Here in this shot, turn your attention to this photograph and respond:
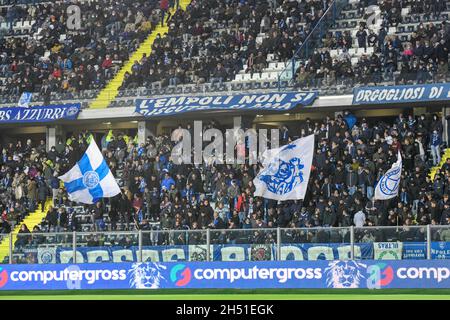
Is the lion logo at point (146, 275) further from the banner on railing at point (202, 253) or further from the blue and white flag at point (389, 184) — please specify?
the blue and white flag at point (389, 184)

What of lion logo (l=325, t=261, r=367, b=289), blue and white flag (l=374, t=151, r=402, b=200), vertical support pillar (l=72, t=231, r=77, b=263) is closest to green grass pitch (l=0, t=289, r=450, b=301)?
lion logo (l=325, t=261, r=367, b=289)

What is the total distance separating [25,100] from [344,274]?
18970 millimetres

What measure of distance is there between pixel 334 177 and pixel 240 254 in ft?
17.7

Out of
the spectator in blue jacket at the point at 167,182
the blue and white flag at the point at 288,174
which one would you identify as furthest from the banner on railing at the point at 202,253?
the spectator in blue jacket at the point at 167,182

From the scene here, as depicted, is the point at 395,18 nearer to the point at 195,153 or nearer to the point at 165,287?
the point at 195,153

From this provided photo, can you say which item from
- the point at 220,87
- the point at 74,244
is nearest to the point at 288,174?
the point at 74,244

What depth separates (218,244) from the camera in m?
31.4

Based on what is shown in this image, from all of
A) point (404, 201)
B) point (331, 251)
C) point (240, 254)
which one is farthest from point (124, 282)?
point (404, 201)

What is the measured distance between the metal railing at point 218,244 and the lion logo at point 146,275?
0.22m

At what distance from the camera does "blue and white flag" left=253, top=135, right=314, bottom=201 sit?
3378 cm

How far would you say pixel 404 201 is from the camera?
3406 cm

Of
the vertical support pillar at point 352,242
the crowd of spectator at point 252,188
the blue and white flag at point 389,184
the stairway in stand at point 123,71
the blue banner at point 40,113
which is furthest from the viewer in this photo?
the stairway in stand at point 123,71

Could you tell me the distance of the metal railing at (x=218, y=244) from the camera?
2967cm

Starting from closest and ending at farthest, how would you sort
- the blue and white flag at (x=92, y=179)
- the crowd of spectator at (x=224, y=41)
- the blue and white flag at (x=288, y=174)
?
the blue and white flag at (x=92, y=179), the blue and white flag at (x=288, y=174), the crowd of spectator at (x=224, y=41)
